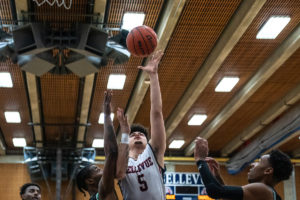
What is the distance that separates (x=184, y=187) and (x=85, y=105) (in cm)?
729

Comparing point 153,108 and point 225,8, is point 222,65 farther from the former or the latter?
point 153,108

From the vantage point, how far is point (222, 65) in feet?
41.0

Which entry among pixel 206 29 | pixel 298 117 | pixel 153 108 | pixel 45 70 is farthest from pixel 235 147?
pixel 153 108

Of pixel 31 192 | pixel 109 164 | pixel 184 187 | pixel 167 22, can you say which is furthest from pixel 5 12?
pixel 184 187

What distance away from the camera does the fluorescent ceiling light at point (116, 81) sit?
42.9ft

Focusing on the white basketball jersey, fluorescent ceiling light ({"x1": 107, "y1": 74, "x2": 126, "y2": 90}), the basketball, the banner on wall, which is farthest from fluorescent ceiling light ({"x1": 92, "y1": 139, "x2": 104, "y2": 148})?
the white basketball jersey

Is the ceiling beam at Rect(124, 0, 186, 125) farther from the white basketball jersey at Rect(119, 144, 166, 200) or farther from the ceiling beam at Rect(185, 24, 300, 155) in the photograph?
the white basketball jersey at Rect(119, 144, 166, 200)

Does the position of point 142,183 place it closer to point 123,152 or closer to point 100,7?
point 123,152

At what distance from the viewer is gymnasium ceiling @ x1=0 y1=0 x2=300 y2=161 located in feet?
32.6

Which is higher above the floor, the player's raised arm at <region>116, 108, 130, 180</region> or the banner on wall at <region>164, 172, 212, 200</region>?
the banner on wall at <region>164, 172, 212, 200</region>

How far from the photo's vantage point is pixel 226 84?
13766 millimetres

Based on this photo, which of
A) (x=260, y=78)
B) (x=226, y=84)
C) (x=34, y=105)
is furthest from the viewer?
(x=34, y=105)

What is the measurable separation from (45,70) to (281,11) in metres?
4.83

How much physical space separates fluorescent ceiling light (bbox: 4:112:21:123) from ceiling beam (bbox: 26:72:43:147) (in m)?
0.53
